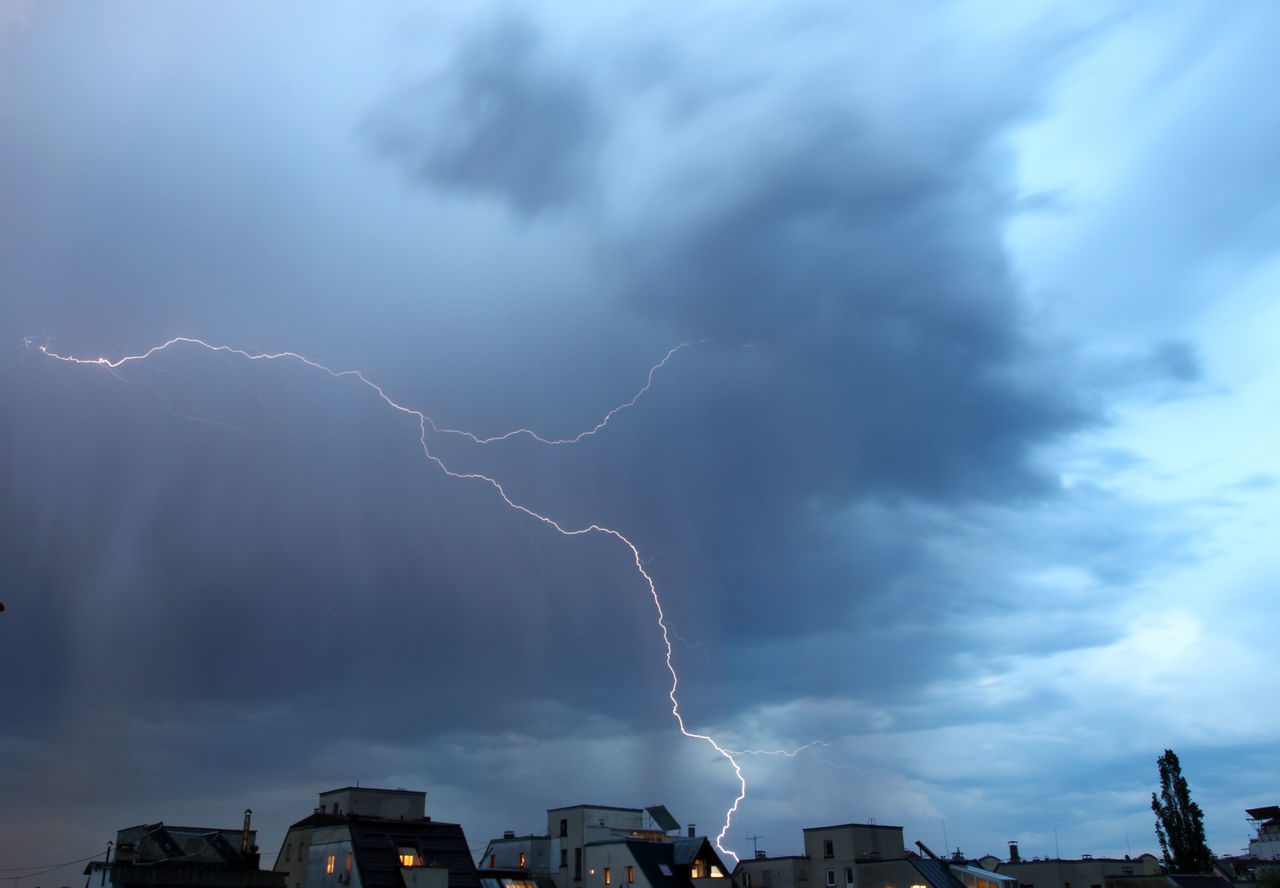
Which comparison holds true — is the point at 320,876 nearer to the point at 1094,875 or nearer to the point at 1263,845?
the point at 1094,875

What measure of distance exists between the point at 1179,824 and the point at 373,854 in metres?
72.2

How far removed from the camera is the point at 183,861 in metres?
49.0

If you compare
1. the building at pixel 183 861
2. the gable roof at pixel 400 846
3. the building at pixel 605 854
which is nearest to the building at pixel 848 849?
the building at pixel 605 854

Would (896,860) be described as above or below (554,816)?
below

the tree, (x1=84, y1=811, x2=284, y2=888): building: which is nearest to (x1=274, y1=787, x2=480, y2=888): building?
(x1=84, y1=811, x2=284, y2=888): building

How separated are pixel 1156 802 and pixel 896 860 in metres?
43.4

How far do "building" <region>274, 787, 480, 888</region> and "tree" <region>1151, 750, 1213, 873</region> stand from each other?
212 ft

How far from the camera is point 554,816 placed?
201 ft

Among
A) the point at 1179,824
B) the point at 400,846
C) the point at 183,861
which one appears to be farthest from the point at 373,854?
the point at 1179,824

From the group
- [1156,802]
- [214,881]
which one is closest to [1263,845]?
[1156,802]

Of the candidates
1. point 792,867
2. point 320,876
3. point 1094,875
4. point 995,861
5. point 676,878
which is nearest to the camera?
point 320,876

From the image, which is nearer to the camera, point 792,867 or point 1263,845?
point 792,867

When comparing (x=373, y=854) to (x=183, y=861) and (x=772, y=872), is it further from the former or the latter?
(x=772, y=872)

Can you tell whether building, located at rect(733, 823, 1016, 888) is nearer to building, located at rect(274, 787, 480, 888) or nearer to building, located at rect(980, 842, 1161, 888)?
building, located at rect(980, 842, 1161, 888)
